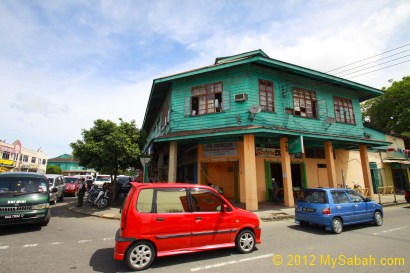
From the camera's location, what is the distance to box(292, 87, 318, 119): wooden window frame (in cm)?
1413

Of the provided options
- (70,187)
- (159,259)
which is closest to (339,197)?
(159,259)

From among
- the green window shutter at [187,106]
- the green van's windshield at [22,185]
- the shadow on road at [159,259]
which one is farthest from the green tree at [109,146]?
the shadow on road at [159,259]

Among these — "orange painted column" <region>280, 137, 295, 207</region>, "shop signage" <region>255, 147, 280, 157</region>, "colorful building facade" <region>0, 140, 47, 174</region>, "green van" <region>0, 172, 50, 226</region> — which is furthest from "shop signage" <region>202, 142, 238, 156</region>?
"colorful building facade" <region>0, 140, 47, 174</region>

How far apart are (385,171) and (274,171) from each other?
622 inches

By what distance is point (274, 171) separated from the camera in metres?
15.7

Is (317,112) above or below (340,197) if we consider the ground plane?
above

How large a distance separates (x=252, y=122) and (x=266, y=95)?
2.30m

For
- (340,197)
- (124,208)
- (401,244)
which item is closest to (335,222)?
(340,197)

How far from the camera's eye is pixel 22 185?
809cm

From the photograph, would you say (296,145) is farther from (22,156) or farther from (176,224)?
(22,156)

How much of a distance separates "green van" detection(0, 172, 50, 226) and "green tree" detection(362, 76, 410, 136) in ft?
110

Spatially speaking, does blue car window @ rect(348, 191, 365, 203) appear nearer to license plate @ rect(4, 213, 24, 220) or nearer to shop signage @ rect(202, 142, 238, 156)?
shop signage @ rect(202, 142, 238, 156)

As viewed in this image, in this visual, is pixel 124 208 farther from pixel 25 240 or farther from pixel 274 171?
pixel 274 171

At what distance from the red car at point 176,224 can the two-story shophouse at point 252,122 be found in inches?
238
